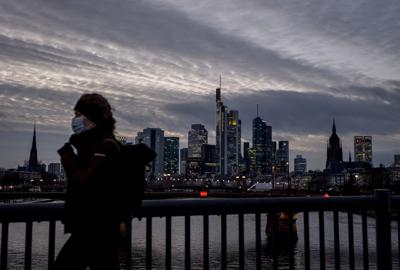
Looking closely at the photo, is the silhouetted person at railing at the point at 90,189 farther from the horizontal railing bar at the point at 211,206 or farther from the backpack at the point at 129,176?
the horizontal railing bar at the point at 211,206

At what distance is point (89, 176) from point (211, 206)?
1.74 meters

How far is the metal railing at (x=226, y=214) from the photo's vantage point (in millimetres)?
4082

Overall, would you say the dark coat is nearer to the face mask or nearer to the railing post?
the face mask

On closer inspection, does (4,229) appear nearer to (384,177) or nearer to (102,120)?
(102,120)

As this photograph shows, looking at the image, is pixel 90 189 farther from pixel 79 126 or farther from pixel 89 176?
pixel 79 126

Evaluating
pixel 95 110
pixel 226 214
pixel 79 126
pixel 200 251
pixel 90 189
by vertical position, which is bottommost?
pixel 200 251

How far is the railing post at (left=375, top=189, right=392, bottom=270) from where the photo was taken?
5.33 meters

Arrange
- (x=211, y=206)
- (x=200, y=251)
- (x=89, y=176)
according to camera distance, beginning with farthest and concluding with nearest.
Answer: (x=200, y=251) → (x=211, y=206) → (x=89, y=176)

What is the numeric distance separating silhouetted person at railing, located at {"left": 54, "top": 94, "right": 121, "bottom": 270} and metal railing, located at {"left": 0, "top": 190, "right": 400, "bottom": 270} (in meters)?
0.86

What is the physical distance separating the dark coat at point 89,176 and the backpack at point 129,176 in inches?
1.9

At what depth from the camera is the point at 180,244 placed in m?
57.6

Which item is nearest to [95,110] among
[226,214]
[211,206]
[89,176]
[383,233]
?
[89,176]

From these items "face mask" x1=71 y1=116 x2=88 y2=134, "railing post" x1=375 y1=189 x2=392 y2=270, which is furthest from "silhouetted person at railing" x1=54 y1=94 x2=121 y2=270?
"railing post" x1=375 y1=189 x2=392 y2=270

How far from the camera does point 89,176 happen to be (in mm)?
3041
